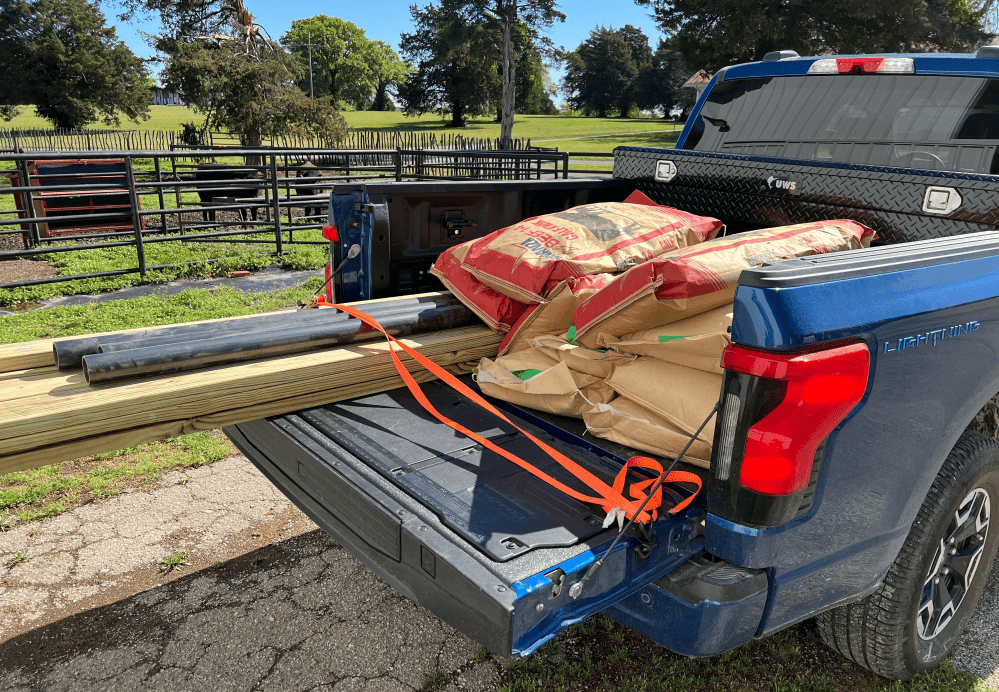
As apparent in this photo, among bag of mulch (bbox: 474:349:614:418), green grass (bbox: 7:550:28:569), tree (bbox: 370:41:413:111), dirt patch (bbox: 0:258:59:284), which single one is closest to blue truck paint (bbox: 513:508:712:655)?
bag of mulch (bbox: 474:349:614:418)

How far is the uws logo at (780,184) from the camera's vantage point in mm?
3418

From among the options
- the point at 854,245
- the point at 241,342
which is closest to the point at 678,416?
the point at 854,245

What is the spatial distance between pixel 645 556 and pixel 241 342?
1.58 meters

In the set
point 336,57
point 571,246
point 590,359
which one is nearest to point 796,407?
point 590,359

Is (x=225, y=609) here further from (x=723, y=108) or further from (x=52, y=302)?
(x=52, y=302)

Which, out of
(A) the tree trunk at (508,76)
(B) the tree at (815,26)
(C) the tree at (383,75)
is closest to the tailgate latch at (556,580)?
(B) the tree at (815,26)

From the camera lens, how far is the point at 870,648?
2.41 metres

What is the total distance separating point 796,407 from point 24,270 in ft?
34.1

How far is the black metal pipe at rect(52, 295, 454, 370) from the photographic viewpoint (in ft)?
8.07

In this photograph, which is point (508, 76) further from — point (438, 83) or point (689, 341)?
point (689, 341)

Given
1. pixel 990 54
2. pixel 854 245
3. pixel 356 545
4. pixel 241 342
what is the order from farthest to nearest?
1. pixel 990 54
2. pixel 854 245
3. pixel 241 342
4. pixel 356 545

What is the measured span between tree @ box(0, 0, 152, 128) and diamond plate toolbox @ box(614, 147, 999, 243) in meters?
54.1

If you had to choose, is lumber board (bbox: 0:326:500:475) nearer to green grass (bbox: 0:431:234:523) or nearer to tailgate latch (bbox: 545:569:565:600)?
tailgate latch (bbox: 545:569:565:600)

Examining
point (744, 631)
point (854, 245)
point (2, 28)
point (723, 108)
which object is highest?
point (2, 28)
